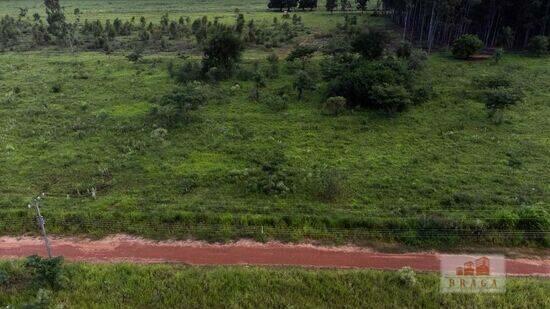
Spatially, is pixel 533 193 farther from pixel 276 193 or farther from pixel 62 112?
pixel 62 112

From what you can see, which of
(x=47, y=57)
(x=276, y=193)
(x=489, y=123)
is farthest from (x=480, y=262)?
(x=47, y=57)

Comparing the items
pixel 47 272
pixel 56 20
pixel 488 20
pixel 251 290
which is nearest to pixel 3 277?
pixel 47 272

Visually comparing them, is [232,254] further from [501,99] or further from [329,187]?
[501,99]

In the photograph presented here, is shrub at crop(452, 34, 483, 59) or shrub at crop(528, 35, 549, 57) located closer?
shrub at crop(452, 34, 483, 59)

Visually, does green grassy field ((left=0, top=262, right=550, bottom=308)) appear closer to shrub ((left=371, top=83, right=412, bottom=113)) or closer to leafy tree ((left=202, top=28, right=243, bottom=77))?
shrub ((left=371, top=83, right=412, bottom=113))

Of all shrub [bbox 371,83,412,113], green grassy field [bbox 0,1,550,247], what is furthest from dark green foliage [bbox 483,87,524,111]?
shrub [bbox 371,83,412,113]
